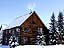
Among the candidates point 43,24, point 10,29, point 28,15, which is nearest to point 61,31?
point 43,24

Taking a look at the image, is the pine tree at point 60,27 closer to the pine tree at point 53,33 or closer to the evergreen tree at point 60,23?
the evergreen tree at point 60,23

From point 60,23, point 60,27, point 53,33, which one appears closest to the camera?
point 53,33

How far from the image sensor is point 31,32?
57219mm

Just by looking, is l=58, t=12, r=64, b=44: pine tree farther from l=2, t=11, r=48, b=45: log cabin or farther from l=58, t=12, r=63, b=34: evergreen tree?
l=2, t=11, r=48, b=45: log cabin

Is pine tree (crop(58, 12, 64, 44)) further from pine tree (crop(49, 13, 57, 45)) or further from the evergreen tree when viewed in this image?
pine tree (crop(49, 13, 57, 45))

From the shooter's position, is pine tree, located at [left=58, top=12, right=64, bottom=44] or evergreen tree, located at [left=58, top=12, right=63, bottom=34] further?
evergreen tree, located at [left=58, top=12, right=63, bottom=34]

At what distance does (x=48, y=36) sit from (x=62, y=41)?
543 cm

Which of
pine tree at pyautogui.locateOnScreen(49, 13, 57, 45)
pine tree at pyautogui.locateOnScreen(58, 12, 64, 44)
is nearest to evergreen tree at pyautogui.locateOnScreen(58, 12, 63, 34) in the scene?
pine tree at pyautogui.locateOnScreen(58, 12, 64, 44)

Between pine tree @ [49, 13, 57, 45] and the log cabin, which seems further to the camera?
the log cabin

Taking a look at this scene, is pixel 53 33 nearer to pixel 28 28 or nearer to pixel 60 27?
pixel 60 27

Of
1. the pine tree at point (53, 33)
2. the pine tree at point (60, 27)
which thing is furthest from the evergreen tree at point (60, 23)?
the pine tree at point (53, 33)

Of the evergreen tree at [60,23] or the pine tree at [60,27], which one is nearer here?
the pine tree at [60,27]

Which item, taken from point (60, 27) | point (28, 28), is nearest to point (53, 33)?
point (60, 27)

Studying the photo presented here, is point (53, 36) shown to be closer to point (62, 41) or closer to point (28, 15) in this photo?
point (62, 41)
